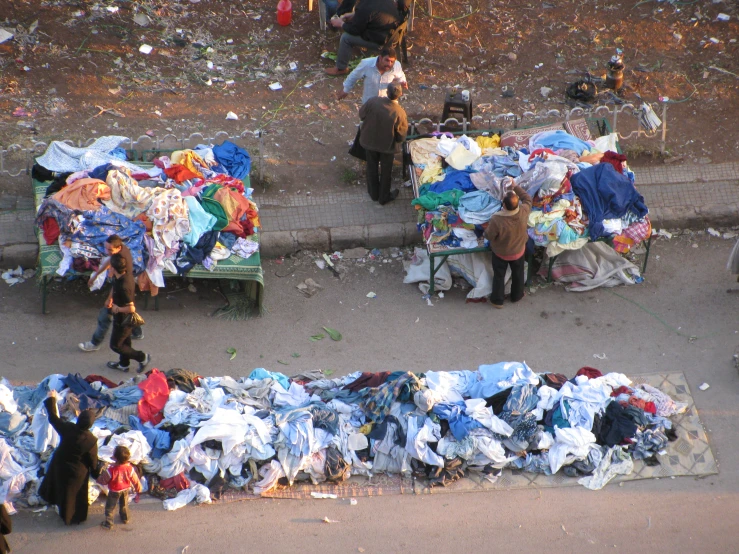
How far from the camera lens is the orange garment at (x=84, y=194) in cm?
934

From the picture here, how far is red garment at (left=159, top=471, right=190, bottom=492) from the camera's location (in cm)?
773

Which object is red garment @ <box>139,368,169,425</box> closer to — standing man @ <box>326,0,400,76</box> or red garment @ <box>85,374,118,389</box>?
red garment @ <box>85,374,118,389</box>

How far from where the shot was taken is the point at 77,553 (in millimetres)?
7320

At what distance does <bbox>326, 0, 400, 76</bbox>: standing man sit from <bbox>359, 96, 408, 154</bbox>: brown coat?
207 centimetres

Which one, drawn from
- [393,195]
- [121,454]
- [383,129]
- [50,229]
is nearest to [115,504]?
[121,454]

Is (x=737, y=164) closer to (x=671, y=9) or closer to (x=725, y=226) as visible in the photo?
(x=725, y=226)

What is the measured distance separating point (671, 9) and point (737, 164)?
3.14 meters

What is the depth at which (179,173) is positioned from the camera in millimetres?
9914

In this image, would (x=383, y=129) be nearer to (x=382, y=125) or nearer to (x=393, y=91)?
(x=382, y=125)

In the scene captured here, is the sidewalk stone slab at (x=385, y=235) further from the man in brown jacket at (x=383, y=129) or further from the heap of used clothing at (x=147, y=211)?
A: the heap of used clothing at (x=147, y=211)

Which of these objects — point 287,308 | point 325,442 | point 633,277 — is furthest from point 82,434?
point 633,277

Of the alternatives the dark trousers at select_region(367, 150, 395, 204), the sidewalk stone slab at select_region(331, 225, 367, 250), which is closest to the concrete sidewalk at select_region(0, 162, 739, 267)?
the sidewalk stone slab at select_region(331, 225, 367, 250)

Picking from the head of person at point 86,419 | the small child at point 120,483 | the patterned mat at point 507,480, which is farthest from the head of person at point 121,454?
the patterned mat at point 507,480

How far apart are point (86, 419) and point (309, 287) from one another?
130 inches
